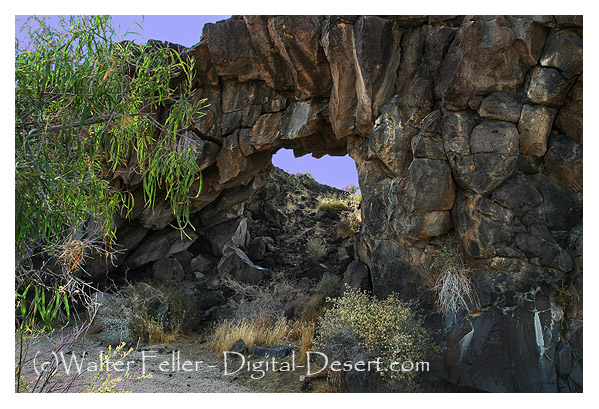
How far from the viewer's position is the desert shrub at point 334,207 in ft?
53.7

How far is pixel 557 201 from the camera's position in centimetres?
640

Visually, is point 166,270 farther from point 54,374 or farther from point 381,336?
point 54,374

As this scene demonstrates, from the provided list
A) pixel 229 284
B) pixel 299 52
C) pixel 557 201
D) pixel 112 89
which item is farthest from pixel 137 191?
pixel 557 201

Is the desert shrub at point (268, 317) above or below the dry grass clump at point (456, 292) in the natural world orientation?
below

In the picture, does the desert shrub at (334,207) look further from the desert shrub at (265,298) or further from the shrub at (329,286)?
the shrub at (329,286)

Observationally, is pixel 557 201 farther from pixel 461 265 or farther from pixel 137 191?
pixel 137 191

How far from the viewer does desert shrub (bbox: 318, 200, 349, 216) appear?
16.4 metres

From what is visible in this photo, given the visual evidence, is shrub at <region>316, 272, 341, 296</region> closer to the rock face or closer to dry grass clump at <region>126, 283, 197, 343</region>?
the rock face

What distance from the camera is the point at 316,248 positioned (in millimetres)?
13492

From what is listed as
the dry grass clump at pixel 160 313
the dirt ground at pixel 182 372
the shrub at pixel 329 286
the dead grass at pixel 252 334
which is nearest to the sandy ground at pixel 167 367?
the dirt ground at pixel 182 372

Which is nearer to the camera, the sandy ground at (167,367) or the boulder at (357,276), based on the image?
the sandy ground at (167,367)

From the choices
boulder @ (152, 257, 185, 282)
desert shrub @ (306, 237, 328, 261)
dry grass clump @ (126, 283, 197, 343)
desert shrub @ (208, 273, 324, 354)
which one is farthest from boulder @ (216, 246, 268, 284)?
desert shrub @ (306, 237, 328, 261)

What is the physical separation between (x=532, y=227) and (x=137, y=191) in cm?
827

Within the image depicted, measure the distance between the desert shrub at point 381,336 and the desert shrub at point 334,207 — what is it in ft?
29.9
